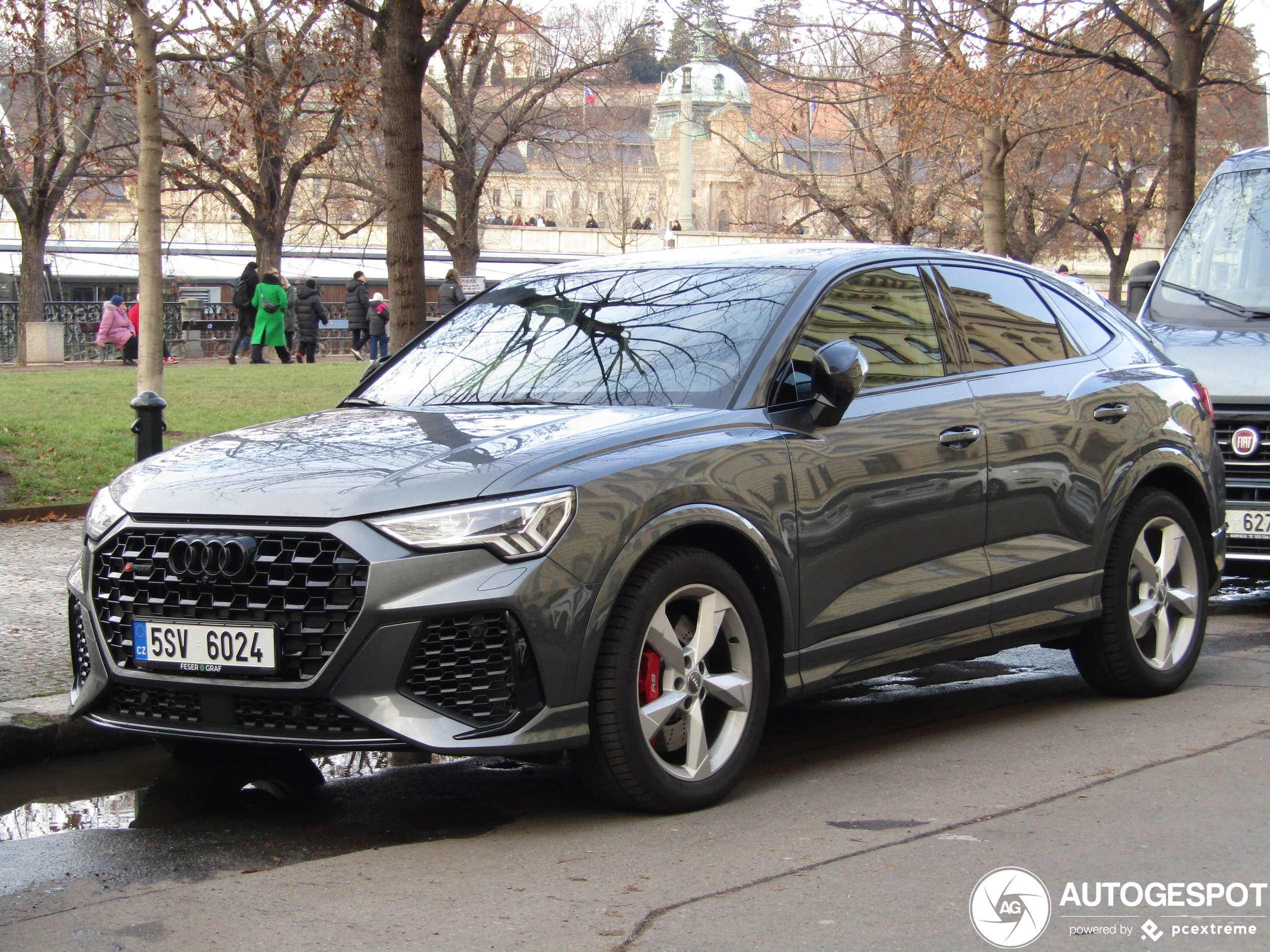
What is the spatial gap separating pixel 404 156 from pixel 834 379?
525cm

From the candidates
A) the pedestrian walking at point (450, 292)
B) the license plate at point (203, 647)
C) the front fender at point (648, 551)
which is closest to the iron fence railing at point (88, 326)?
the pedestrian walking at point (450, 292)

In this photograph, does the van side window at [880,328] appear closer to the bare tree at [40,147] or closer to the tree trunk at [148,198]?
the tree trunk at [148,198]

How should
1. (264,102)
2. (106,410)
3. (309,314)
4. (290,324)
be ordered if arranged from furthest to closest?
1. (290,324)
2. (309,314)
3. (264,102)
4. (106,410)

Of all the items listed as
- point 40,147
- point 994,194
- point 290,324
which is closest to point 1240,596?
point 994,194

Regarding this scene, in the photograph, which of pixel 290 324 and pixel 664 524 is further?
pixel 290 324

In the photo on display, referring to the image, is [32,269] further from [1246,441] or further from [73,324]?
[1246,441]

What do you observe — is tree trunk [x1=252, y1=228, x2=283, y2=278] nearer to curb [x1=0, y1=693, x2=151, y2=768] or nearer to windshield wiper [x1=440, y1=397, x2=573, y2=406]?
curb [x1=0, y1=693, x2=151, y2=768]

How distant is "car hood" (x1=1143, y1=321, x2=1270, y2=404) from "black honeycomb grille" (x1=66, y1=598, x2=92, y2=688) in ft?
18.7

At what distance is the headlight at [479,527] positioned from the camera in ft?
13.8

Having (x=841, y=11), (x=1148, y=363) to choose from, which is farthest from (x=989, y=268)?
(x=841, y=11)

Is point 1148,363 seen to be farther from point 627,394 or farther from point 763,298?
point 627,394

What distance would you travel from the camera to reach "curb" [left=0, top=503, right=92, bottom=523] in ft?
36.3

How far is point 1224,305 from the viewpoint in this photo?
925 cm

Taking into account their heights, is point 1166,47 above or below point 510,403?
above
